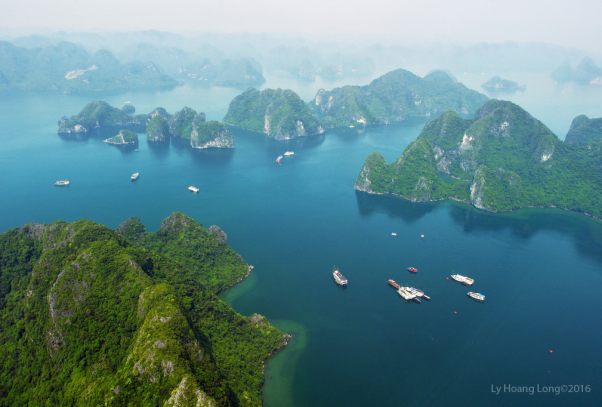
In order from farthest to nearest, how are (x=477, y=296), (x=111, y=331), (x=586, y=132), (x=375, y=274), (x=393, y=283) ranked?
(x=586, y=132), (x=375, y=274), (x=393, y=283), (x=477, y=296), (x=111, y=331)

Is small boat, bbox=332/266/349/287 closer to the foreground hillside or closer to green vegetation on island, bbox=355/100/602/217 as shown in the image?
the foreground hillside

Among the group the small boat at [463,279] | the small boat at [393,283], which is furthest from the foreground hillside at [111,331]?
the small boat at [463,279]

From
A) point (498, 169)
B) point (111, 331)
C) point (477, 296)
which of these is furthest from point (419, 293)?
point (498, 169)

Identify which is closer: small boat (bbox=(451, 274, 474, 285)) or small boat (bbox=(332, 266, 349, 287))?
small boat (bbox=(332, 266, 349, 287))

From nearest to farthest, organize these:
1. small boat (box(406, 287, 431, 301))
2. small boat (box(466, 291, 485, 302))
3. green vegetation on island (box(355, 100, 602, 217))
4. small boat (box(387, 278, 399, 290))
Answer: small boat (box(406, 287, 431, 301))
small boat (box(466, 291, 485, 302))
small boat (box(387, 278, 399, 290))
green vegetation on island (box(355, 100, 602, 217))

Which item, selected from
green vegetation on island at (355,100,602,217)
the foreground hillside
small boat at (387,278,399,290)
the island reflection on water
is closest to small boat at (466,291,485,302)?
small boat at (387,278,399,290)

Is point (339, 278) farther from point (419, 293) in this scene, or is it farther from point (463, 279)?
point (463, 279)

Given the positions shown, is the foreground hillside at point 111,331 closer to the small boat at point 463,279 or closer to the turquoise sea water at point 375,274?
the turquoise sea water at point 375,274
